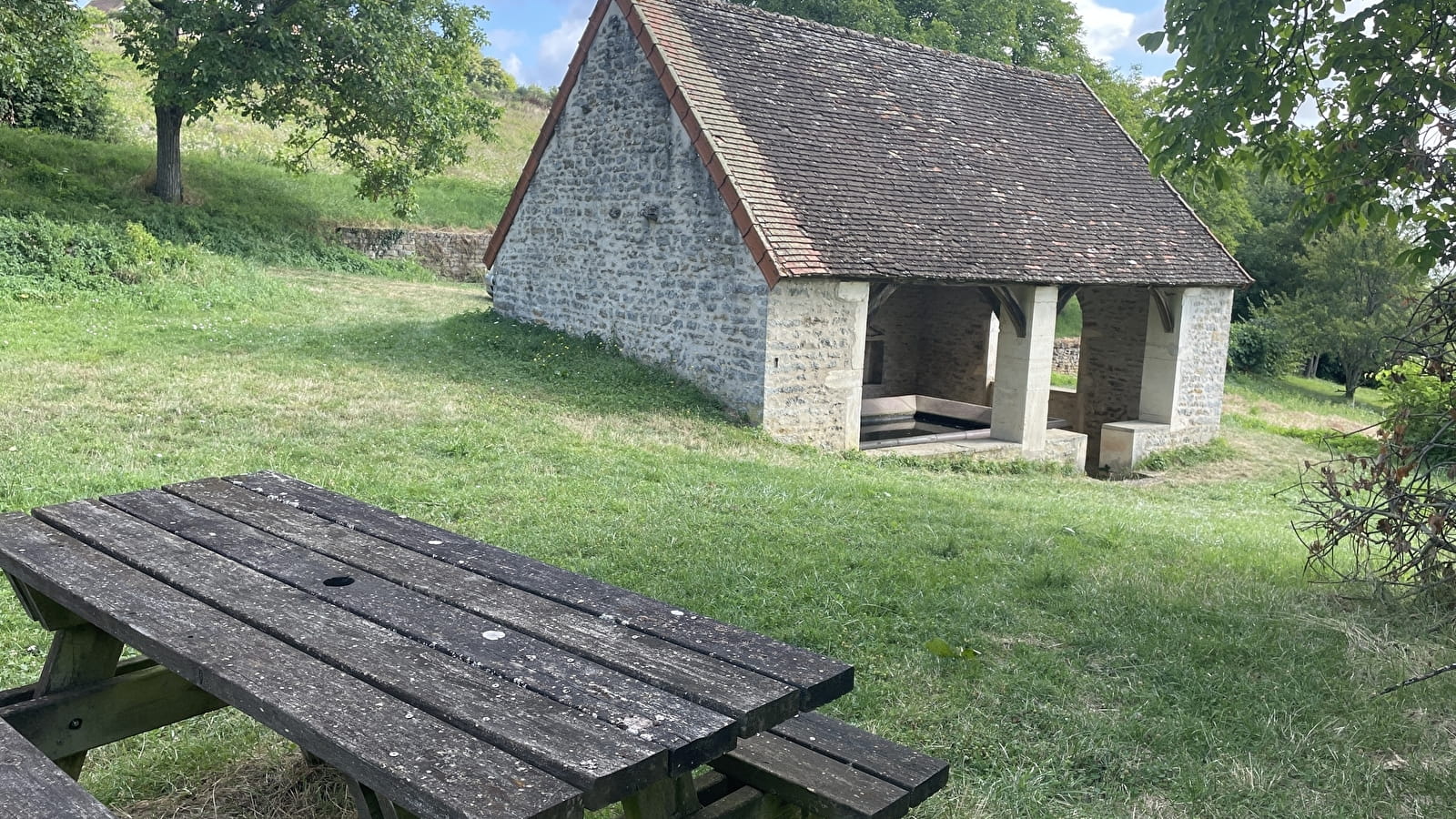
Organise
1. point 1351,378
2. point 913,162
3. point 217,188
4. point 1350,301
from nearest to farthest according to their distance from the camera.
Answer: point 913,162, point 217,188, point 1350,301, point 1351,378

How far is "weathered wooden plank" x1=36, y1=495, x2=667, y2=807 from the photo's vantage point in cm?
197

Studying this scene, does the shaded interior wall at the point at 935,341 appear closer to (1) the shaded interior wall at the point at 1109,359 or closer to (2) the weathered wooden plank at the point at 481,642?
(1) the shaded interior wall at the point at 1109,359

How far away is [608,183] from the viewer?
13.9 metres

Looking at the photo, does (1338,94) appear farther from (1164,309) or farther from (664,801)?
(1164,309)

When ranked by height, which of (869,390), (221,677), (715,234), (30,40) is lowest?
(869,390)

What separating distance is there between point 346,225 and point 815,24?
39.9 feet

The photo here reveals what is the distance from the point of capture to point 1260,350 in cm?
2969

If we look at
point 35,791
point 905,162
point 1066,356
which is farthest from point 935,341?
point 35,791

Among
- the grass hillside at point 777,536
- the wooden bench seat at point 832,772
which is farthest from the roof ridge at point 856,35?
the wooden bench seat at point 832,772

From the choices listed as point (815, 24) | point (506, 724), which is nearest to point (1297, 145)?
point (506, 724)

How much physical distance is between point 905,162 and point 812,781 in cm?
1287

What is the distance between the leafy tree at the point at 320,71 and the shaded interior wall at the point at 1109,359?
487 inches

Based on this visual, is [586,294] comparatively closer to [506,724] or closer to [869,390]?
[869,390]

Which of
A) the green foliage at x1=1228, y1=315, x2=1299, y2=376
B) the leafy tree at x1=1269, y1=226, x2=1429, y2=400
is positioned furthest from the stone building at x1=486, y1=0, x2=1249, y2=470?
the leafy tree at x1=1269, y1=226, x2=1429, y2=400
